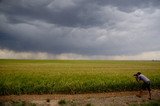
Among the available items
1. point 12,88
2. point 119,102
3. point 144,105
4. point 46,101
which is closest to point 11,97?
point 12,88

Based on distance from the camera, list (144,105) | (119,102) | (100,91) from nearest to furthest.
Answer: (144,105) → (119,102) → (100,91)

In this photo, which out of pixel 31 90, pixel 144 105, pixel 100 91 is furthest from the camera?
pixel 100 91

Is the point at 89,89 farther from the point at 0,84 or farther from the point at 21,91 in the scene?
the point at 0,84

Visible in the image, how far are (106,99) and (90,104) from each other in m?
3.48

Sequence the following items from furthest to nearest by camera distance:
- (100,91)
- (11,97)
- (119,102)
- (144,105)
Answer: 1. (100,91)
2. (11,97)
3. (119,102)
4. (144,105)

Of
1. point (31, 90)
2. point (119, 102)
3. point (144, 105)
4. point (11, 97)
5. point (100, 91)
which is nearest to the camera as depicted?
point (144, 105)

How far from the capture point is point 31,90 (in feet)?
83.3

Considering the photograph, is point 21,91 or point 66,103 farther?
point 21,91

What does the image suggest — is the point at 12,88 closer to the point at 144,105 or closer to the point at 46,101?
the point at 46,101

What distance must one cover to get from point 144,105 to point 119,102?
2.67 meters

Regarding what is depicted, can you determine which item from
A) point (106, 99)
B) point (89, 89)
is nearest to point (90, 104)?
point (106, 99)

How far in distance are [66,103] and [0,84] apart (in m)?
7.76

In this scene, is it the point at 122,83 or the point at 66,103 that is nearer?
the point at 66,103

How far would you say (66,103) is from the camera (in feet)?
67.9
